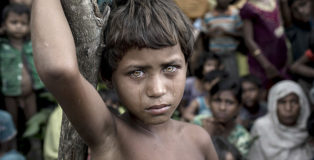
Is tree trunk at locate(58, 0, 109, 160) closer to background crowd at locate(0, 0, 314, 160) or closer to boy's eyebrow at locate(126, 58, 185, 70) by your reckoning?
boy's eyebrow at locate(126, 58, 185, 70)

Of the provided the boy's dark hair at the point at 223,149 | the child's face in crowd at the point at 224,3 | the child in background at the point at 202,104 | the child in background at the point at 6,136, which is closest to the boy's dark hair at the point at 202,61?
the child in background at the point at 202,104

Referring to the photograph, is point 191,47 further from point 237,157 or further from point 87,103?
point 237,157

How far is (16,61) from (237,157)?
99.1 inches

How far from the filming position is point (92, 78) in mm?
1502

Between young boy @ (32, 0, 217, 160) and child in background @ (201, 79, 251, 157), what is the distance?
2.54m

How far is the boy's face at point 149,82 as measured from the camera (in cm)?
147

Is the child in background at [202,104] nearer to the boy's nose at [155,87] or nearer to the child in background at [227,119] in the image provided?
the child in background at [227,119]

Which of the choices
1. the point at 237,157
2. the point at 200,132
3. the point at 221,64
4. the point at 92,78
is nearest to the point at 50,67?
the point at 92,78

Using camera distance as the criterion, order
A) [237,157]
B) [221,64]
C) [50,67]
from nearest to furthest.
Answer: [50,67] < [237,157] < [221,64]

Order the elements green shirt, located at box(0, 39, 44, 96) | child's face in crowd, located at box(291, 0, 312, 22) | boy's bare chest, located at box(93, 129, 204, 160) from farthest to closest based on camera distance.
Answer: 1. child's face in crowd, located at box(291, 0, 312, 22)
2. green shirt, located at box(0, 39, 44, 96)
3. boy's bare chest, located at box(93, 129, 204, 160)

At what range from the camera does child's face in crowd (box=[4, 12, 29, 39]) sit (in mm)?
4883

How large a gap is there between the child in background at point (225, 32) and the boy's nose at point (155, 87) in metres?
3.82

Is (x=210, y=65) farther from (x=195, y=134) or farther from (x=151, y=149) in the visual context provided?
(x=151, y=149)

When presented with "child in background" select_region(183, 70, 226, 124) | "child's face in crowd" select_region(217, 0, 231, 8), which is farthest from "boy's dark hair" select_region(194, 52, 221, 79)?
"child's face in crowd" select_region(217, 0, 231, 8)
